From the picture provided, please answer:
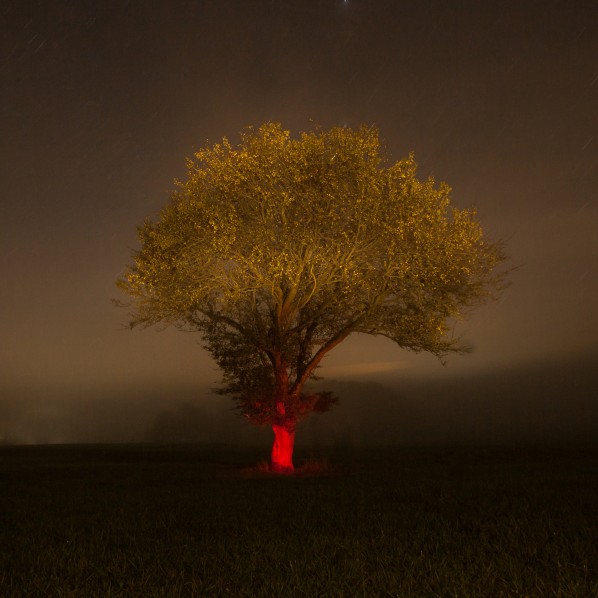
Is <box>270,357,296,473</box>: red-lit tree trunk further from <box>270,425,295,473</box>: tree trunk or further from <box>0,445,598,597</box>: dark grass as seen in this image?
<box>0,445,598,597</box>: dark grass

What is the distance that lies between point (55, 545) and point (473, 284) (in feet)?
88.3

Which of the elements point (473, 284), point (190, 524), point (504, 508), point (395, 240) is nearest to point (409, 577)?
point (190, 524)

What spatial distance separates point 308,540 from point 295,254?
21.6 meters

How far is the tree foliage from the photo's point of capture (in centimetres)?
3234

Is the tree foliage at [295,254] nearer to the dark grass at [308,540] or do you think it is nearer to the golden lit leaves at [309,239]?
the golden lit leaves at [309,239]

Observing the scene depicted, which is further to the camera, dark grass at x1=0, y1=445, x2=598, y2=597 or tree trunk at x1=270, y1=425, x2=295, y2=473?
tree trunk at x1=270, y1=425, x2=295, y2=473

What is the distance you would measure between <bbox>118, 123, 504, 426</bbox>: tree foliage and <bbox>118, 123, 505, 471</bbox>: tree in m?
0.07

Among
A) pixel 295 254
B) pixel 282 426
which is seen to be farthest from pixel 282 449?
pixel 295 254

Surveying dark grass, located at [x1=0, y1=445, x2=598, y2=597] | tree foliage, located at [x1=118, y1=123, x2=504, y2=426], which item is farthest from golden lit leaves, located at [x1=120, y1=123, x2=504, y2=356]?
dark grass, located at [x1=0, y1=445, x2=598, y2=597]

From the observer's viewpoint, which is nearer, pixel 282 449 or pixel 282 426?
pixel 282 426

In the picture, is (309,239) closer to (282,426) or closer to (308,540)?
(282,426)

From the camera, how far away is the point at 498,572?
9672 millimetres

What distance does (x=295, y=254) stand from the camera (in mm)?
32938

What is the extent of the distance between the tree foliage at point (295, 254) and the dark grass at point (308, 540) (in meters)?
9.85
